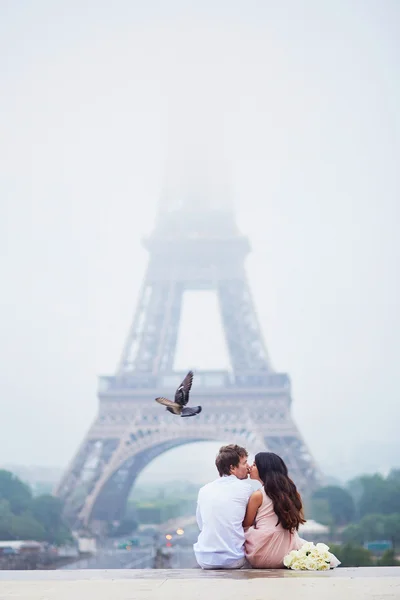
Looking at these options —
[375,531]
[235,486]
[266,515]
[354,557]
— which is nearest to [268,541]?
[266,515]

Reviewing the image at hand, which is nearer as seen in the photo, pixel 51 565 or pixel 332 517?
pixel 51 565

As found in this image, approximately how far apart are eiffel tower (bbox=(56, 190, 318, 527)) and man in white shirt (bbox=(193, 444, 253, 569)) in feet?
86.3

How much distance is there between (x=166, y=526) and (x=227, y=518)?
47375 millimetres

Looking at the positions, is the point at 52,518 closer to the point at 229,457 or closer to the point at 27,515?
the point at 27,515

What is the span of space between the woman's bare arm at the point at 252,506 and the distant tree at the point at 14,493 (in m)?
31.0

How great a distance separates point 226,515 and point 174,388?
30.6 meters

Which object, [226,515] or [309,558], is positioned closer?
[309,558]

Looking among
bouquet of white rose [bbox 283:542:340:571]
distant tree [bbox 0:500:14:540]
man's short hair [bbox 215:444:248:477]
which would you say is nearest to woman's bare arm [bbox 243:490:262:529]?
man's short hair [bbox 215:444:248:477]

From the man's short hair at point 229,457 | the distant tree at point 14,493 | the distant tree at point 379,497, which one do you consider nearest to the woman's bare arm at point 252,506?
the man's short hair at point 229,457

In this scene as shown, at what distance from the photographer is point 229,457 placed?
5.20m

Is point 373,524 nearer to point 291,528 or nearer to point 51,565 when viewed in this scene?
point 51,565

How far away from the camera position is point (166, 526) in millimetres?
50656

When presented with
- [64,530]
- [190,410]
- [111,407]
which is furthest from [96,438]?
[190,410]

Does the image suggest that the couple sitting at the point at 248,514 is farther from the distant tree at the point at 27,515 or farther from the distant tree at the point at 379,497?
the distant tree at the point at 379,497
